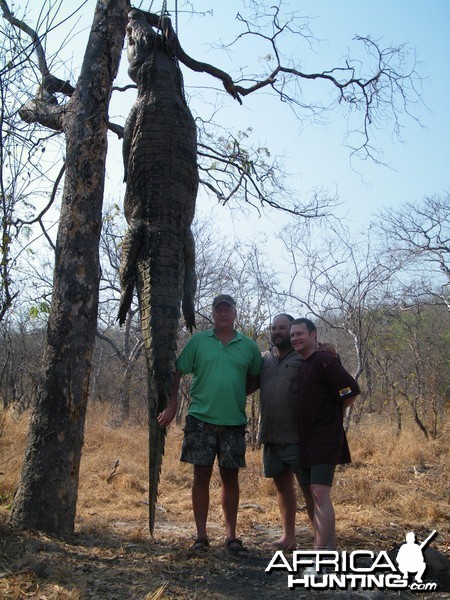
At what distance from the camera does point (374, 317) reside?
11641mm

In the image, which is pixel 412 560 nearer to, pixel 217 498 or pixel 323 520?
pixel 323 520

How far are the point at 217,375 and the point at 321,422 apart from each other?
868mm

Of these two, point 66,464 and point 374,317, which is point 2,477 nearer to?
point 66,464

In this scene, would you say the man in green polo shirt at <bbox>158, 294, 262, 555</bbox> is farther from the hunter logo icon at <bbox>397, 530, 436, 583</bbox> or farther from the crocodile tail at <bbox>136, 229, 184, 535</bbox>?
the hunter logo icon at <bbox>397, 530, 436, 583</bbox>

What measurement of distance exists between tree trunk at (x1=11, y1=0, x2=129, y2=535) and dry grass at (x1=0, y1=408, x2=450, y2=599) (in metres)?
0.45

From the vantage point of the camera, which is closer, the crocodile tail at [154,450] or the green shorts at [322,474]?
the green shorts at [322,474]

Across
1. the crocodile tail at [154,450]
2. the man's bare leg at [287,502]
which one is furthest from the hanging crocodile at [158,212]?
the man's bare leg at [287,502]

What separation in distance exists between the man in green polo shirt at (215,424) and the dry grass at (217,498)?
449 mm

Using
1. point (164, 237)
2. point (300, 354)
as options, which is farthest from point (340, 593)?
point (164, 237)

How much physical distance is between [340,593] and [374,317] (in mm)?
8878

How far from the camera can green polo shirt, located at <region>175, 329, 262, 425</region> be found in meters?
4.12

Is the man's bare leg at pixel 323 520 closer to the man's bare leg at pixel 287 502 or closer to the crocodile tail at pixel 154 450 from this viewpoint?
the man's bare leg at pixel 287 502

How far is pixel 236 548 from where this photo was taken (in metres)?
4.05

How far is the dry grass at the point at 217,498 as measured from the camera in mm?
4500
